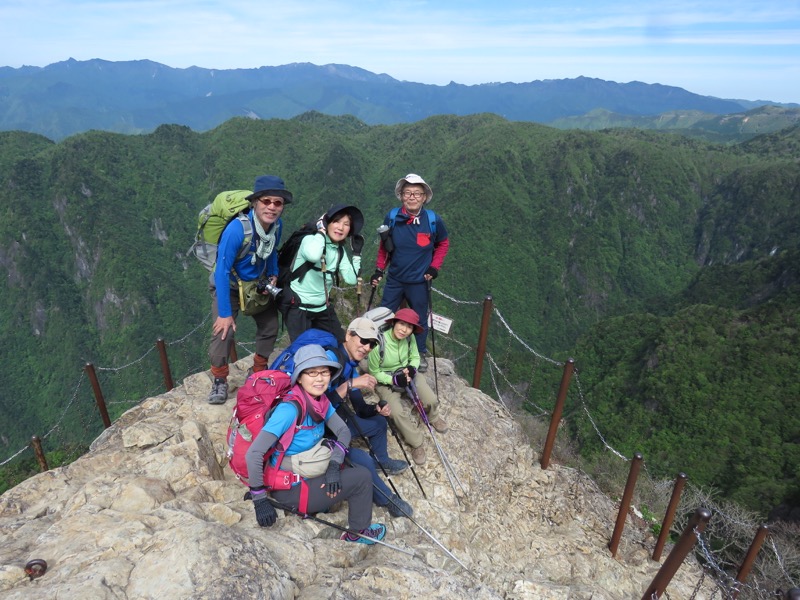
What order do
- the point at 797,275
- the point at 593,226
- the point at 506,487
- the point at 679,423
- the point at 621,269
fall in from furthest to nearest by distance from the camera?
1. the point at 593,226
2. the point at 621,269
3. the point at 797,275
4. the point at 679,423
5. the point at 506,487

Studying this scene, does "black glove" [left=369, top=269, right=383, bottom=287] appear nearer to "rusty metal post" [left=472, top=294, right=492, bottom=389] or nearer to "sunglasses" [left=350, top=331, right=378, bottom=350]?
"sunglasses" [left=350, top=331, right=378, bottom=350]

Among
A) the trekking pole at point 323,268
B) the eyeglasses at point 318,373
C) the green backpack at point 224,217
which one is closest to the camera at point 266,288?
the green backpack at point 224,217

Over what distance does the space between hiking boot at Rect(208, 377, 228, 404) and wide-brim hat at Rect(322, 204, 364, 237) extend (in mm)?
2602

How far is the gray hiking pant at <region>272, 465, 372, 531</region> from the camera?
13.3 ft

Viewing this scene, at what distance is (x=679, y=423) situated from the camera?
31.6 m

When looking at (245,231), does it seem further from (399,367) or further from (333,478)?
(333,478)

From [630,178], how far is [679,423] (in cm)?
9327

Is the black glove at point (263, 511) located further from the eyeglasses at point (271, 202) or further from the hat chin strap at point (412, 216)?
the hat chin strap at point (412, 216)

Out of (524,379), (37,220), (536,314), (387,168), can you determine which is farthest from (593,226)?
(37,220)

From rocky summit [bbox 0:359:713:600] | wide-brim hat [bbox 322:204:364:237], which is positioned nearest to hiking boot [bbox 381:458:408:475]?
rocky summit [bbox 0:359:713:600]

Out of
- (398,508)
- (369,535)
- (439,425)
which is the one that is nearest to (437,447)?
(439,425)

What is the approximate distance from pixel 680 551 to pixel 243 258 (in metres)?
5.47

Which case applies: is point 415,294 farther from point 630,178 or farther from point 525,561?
point 630,178

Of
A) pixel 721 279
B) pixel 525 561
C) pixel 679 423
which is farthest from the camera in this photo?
pixel 721 279
